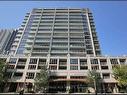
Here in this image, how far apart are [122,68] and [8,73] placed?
40551 millimetres

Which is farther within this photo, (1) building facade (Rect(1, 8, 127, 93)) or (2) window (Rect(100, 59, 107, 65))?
(2) window (Rect(100, 59, 107, 65))

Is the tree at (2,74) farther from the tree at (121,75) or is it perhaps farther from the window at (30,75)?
the tree at (121,75)

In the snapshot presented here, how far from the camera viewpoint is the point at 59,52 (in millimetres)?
97438

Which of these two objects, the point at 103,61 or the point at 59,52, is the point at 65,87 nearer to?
the point at 103,61

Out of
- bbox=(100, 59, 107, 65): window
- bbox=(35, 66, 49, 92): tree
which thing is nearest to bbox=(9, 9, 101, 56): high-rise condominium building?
bbox=(100, 59, 107, 65): window

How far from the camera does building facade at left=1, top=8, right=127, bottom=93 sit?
66.9 m

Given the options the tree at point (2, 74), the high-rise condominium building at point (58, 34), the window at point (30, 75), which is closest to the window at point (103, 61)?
the high-rise condominium building at point (58, 34)

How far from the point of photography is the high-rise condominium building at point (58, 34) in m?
99.2

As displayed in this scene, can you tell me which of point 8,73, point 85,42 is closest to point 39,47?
point 85,42

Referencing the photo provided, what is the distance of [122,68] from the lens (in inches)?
2491

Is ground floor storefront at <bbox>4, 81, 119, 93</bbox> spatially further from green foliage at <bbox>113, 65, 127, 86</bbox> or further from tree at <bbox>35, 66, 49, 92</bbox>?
tree at <bbox>35, 66, 49, 92</bbox>

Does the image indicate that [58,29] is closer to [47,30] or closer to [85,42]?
[47,30]

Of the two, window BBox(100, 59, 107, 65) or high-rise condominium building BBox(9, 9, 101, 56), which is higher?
high-rise condominium building BBox(9, 9, 101, 56)

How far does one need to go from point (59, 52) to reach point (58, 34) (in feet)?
52.0
